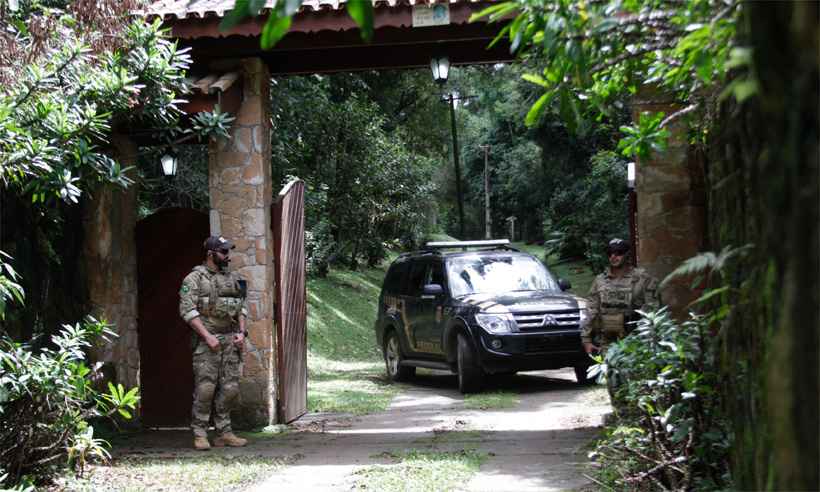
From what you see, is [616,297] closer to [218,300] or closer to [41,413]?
[218,300]

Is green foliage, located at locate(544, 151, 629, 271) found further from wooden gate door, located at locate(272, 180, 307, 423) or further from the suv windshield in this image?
wooden gate door, located at locate(272, 180, 307, 423)

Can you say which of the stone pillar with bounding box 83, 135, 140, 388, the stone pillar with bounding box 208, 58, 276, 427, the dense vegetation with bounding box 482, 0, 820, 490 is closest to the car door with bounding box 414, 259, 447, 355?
the stone pillar with bounding box 208, 58, 276, 427

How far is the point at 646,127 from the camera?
5.57m

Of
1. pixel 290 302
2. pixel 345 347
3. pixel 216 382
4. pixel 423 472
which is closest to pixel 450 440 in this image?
pixel 423 472

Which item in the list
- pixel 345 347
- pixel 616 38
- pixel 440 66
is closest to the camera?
pixel 616 38

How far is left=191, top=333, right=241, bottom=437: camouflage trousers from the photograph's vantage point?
336 inches

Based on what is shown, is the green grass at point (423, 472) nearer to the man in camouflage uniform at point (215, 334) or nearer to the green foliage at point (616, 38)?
the man in camouflage uniform at point (215, 334)

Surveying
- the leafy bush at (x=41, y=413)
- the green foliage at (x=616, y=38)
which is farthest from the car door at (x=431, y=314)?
the green foliage at (x=616, y=38)

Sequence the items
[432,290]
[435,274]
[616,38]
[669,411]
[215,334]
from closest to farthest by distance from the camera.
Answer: [616,38], [669,411], [215,334], [432,290], [435,274]

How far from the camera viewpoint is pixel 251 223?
9.59 m

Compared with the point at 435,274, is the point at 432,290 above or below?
below

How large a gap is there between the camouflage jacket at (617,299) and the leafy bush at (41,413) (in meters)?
4.04

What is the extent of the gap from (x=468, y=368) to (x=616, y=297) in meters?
3.90

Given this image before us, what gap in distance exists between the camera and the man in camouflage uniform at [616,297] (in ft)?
27.0
